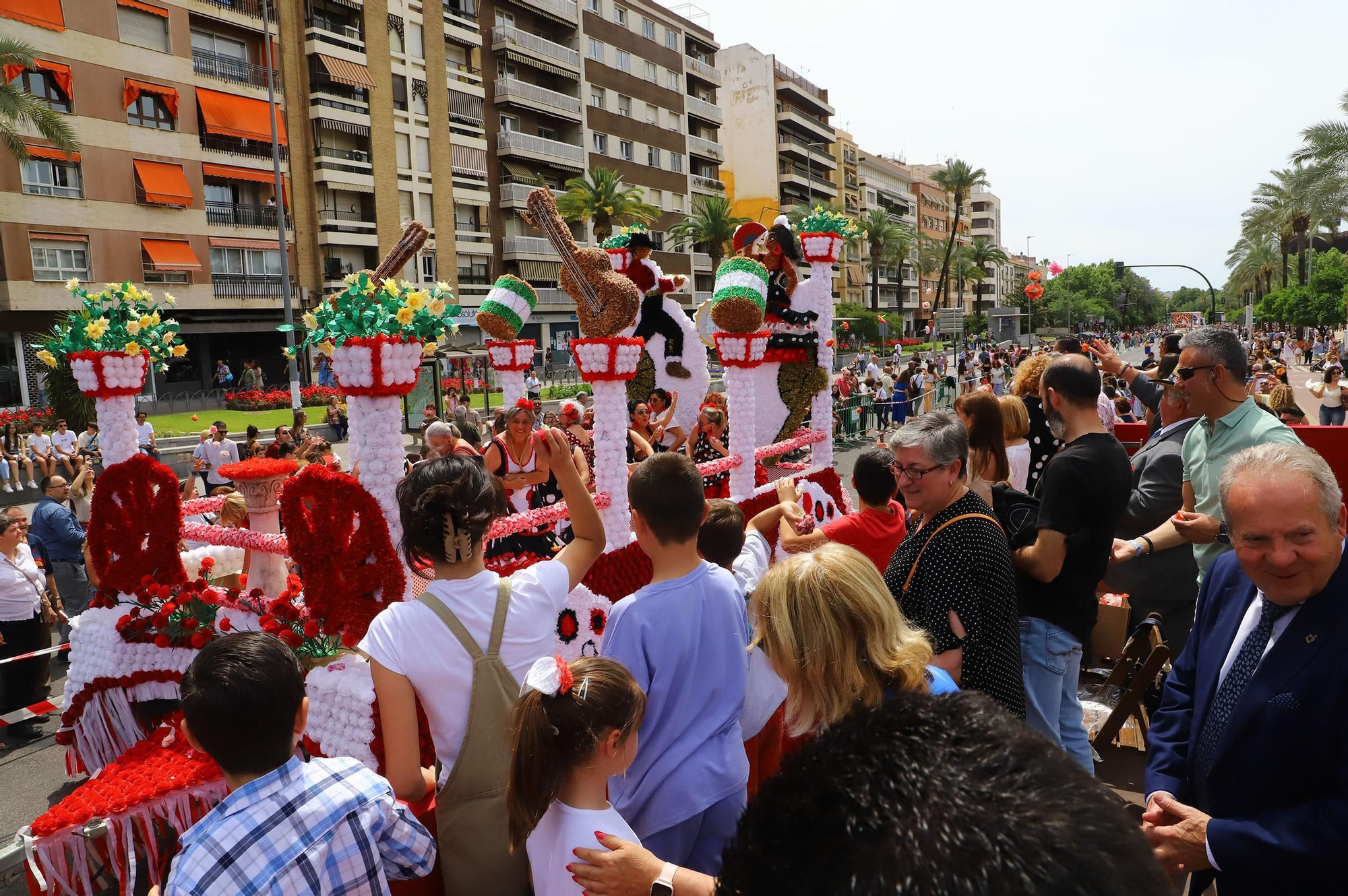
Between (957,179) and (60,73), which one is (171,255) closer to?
(60,73)

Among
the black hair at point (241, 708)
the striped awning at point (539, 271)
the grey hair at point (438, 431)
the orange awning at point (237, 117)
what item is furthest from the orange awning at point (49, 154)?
Result: the black hair at point (241, 708)

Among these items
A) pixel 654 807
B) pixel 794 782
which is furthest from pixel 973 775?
pixel 654 807

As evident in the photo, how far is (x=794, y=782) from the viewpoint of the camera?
0.91 metres

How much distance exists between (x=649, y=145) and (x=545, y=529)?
138ft

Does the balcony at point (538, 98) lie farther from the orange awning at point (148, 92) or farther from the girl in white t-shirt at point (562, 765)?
the girl in white t-shirt at point (562, 765)

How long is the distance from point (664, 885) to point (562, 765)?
339 mm

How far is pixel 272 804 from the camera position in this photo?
1884 mm

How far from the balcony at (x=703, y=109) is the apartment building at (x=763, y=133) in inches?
242

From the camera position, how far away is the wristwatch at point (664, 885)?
170 centimetres

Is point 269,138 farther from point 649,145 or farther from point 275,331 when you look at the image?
point 649,145

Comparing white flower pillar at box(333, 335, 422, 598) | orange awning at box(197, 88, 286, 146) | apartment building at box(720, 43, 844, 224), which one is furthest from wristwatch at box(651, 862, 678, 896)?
apartment building at box(720, 43, 844, 224)

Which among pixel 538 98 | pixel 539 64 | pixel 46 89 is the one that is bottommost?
pixel 46 89

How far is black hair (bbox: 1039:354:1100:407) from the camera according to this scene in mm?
3580

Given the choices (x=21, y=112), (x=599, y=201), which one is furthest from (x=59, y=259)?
(x=599, y=201)
